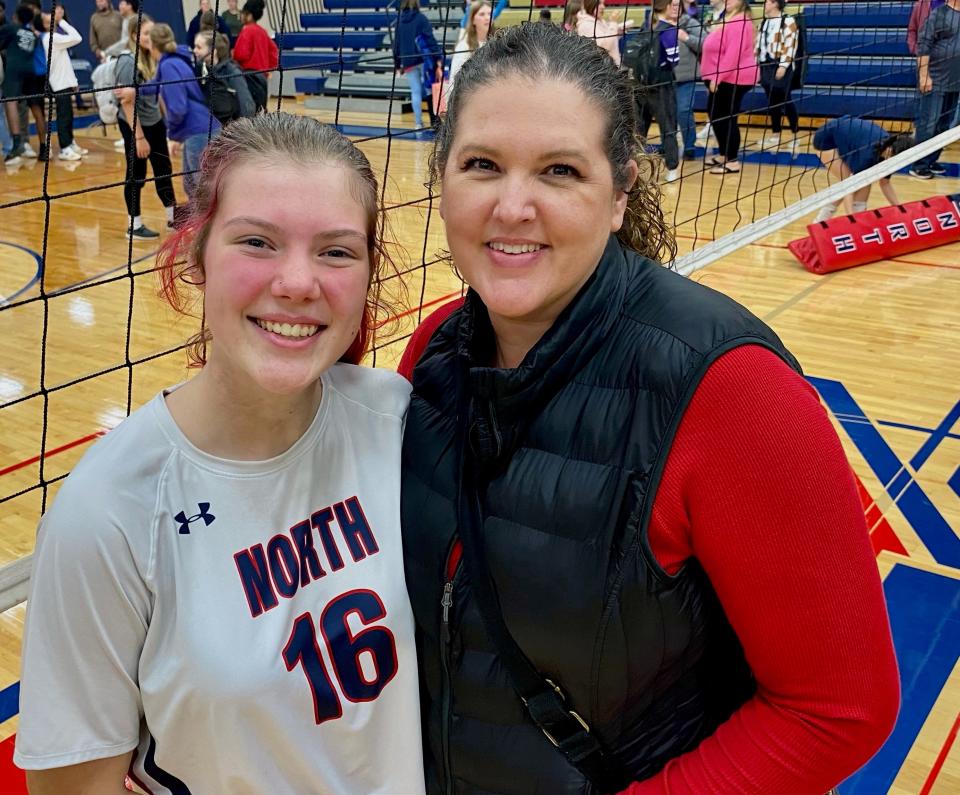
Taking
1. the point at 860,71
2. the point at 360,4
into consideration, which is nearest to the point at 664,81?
the point at 860,71

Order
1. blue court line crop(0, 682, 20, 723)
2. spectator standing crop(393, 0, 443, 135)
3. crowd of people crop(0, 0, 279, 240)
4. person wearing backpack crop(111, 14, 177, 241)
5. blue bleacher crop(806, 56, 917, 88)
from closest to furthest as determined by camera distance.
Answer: blue court line crop(0, 682, 20, 723) → crowd of people crop(0, 0, 279, 240) → person wearing backpack crop(111, 14, 177, 241) → spectator standing crop(393, 0, 443, 135) → blue bleacher crop(806, 56, 917, 88)

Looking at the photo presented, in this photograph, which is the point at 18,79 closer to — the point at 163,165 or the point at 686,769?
the point at 163,165

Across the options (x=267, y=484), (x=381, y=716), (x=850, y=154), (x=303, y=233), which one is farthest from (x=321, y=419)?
(x=850, y=154)

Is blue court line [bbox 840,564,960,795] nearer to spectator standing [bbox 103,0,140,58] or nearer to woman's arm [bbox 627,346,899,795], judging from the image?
woman's arm [bbox 627,346,899,795]

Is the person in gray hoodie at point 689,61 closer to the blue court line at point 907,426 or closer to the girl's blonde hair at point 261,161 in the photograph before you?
the blue court line at point 907,426

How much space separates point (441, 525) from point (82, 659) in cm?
40

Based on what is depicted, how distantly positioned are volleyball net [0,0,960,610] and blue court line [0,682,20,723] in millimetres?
334

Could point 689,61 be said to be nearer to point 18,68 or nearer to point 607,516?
point 18,68

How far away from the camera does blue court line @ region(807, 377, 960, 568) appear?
294cm

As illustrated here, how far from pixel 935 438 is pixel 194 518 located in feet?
10.9

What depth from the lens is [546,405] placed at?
1.04m

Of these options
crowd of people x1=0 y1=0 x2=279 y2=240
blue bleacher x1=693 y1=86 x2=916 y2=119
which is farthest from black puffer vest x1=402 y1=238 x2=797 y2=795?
blue bleacher x1=693 y1=86 x2=916 y2=119

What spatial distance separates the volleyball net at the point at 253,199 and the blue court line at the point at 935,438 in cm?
111

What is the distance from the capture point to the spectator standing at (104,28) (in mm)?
10742
